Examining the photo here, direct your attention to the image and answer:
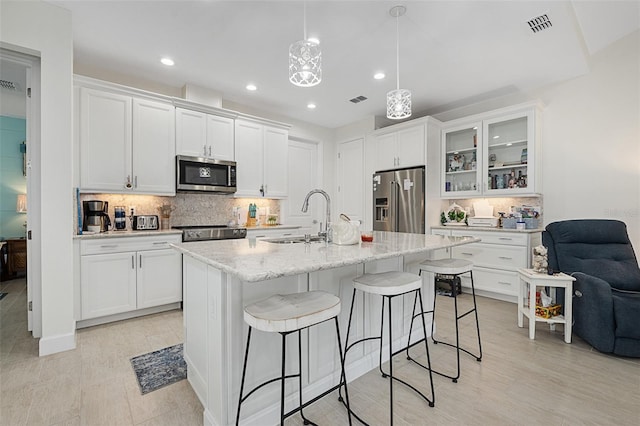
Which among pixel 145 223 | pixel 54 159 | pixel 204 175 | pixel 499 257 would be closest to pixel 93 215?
pixel 145 223

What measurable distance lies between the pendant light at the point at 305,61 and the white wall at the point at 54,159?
2.00 m

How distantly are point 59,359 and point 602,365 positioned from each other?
4.20 meters

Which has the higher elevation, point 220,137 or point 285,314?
point 220,137

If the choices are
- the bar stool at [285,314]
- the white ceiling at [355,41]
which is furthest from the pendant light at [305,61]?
the bar stool at [285,314]

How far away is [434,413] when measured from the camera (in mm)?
1679

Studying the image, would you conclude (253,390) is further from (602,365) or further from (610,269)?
(610,269)

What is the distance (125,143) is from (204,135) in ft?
3.06

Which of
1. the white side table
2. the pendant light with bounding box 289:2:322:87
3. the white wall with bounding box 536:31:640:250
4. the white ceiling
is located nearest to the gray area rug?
the pendant light with bounding box 289:2:322:87

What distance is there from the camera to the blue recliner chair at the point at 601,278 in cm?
228

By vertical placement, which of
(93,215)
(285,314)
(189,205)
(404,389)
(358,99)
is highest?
(358,99)

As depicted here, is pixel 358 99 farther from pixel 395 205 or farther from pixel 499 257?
pixel 499 257

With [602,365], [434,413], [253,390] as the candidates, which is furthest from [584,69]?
[253,390]

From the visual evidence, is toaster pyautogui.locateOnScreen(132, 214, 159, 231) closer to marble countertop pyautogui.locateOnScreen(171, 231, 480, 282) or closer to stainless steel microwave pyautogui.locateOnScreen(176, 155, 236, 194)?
stainless steel microwave pyautogui.locateOnScreen(176, 155, 236, 194)

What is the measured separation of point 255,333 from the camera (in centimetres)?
153
